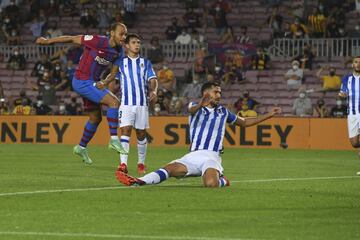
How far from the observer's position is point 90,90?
745 inches

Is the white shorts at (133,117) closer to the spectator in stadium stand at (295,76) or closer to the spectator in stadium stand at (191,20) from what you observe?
the spectator in stadium stand at (295,76)

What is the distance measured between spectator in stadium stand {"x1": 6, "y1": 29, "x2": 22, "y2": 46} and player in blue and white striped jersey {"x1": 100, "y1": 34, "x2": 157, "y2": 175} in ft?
72.0

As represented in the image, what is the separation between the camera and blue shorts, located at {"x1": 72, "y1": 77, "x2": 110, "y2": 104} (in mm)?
18859

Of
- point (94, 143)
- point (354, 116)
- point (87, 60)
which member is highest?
point (87, 60)

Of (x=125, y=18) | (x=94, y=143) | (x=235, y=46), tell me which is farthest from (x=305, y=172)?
(x=125, y=18)

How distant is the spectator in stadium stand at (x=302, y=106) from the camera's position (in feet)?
106

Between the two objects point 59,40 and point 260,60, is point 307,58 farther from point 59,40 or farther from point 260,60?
point 59,40

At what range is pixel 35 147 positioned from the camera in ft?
95.8

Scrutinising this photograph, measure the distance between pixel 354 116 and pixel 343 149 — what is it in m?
8.59

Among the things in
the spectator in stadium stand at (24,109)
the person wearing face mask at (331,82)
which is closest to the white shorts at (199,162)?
the person wearing face mask at (331,82)

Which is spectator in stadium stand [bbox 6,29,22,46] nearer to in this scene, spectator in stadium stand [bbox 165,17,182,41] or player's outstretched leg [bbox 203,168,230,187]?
spectator in stadium stand [bbox 165,17,182,41]

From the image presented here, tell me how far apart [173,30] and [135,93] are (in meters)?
19.5

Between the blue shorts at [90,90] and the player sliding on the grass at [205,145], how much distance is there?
3928 mm

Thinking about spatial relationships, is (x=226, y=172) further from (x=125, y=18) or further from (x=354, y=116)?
(x=125, y=18)
